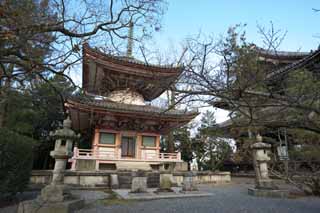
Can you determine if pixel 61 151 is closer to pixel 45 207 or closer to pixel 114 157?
pixel 45 207

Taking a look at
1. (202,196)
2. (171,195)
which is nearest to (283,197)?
(202,196)

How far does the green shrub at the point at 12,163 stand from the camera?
500 cm

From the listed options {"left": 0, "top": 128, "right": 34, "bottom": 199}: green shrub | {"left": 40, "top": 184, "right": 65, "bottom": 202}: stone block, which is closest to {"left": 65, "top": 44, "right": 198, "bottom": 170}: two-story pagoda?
{"left": 0, "top": 128, "right": 34, "bottom": 199}: green shrub

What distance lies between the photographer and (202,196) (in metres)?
7.15

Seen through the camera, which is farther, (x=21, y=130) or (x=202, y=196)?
(x=21, y=130)

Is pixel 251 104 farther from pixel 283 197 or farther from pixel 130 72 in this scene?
pixel 130 72

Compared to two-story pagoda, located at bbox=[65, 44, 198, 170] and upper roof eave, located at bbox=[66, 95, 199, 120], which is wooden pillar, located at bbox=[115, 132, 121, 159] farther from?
upper roof eave, located at bbox=[66, 95, 199, 120]

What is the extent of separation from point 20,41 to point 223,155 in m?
14.8

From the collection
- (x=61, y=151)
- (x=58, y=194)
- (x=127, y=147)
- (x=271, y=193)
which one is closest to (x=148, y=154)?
(x=127, y=147)

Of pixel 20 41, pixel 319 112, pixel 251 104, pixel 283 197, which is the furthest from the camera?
pixel 283 197

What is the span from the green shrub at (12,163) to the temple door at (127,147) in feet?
23.5

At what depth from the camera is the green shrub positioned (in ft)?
16.4

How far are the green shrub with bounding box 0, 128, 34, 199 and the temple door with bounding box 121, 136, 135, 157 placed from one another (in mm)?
7151

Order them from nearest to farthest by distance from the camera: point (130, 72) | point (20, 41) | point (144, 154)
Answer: point (20, 41)
point (130, 72)
point (144, 154)
